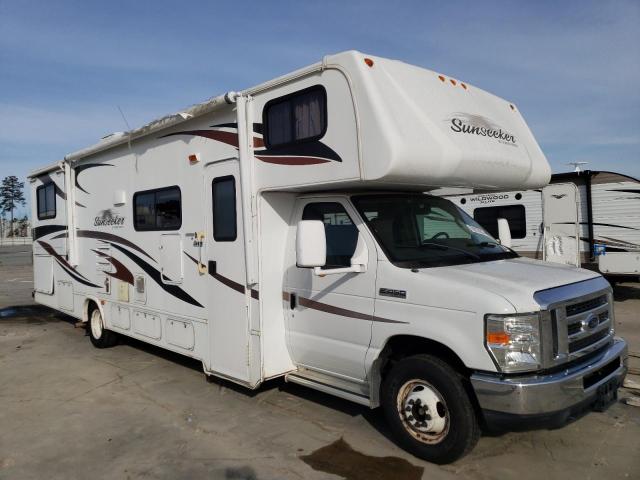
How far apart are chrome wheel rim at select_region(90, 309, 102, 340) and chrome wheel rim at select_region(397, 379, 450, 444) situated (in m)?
5.64

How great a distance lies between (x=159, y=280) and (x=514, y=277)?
4391 millimetres

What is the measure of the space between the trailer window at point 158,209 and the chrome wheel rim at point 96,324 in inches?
78.8

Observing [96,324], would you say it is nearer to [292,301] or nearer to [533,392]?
[292,301]

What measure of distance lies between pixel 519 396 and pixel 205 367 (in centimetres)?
358

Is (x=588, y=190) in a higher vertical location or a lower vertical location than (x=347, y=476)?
higher

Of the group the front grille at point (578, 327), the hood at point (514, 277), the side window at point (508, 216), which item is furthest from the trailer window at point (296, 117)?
the side window at point (508, 216)

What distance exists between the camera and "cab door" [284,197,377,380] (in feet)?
15.1

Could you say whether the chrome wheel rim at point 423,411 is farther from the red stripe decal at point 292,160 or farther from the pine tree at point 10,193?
the pine tree at point 10,193

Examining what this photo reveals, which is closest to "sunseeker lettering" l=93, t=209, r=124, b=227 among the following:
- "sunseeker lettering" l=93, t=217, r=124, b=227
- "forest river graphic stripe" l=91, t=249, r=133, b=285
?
"sunseeker lettering" l=93, t=217, r=124, b=227

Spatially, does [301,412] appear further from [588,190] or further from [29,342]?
[588,190]

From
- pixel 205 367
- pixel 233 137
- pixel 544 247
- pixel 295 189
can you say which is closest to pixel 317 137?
pixel 295 189

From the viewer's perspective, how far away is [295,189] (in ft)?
16.6

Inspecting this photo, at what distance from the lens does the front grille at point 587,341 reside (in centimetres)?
394

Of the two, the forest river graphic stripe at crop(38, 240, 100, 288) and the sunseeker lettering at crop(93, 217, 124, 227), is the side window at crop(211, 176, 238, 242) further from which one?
the forest river graphic stripe at crop(38, 240, 100, 288)
